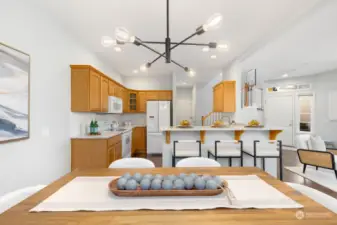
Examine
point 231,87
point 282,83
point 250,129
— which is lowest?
point 250,129

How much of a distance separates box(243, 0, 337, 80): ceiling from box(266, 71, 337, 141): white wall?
0.99ft

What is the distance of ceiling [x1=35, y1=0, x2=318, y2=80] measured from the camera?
102 inches

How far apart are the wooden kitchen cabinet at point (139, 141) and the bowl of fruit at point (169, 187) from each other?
540cm

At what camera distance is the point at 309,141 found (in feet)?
13.5

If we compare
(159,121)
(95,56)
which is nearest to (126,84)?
(159,121)

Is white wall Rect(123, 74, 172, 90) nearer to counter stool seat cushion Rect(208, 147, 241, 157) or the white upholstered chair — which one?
counter stool seat cushion Rect(208, 147, 241, 157)

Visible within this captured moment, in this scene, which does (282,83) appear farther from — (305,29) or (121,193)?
(121,193)

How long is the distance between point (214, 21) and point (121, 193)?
5.04 ft

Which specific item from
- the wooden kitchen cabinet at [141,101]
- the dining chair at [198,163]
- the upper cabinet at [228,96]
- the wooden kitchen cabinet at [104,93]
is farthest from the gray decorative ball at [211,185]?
the wooden kitchen cabinet at [141,101]

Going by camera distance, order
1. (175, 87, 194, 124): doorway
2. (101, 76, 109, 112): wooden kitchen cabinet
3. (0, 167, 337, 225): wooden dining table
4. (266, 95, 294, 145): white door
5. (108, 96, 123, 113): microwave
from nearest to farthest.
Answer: (0, 167, 337, 225): wooden dining table → (101, 76, 109, 112): wooden kitchen cabinet → (108, 96, 123, 113): microwave → (266, 95, 294, 145): white door → (175, 87, 194, 124): doorway

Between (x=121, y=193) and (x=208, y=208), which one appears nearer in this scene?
(x=208, y=208)

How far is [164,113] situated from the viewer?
6.50 m

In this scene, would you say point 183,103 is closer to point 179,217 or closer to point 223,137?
point 223,137

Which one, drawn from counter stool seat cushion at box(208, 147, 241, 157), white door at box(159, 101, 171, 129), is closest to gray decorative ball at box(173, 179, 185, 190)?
counter stool seat cushion at box(208, 147, 241, 157)
